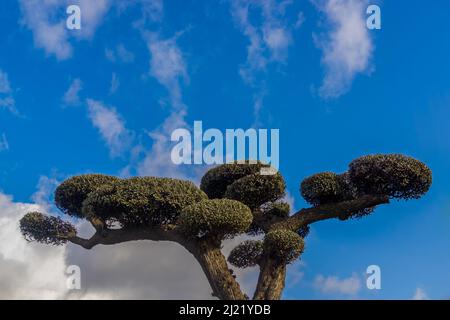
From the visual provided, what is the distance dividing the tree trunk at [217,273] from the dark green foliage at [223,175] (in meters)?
6.22

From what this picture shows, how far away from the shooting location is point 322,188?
2448 cm

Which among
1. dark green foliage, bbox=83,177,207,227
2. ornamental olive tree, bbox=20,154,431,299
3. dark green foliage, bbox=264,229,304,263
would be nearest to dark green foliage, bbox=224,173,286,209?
ornamental olive tree, bbox=20,154,431,299

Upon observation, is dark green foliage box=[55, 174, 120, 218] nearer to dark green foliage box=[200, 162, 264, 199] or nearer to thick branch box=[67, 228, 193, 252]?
thick branch box=[67, 228, 193, 252]

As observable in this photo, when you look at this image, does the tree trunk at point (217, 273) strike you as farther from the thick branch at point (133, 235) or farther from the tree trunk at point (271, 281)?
the thick branch at point (133, 235)

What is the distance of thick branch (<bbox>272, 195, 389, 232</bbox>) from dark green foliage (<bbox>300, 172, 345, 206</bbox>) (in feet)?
1.18

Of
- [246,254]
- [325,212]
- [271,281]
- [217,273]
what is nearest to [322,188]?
[325,212]

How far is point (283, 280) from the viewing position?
21.5 metres

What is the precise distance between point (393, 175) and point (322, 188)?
327 centimetres

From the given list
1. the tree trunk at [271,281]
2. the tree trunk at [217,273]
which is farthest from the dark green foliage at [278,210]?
the tree trunk at [217,273]

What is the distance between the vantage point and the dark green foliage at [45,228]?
2448cm
